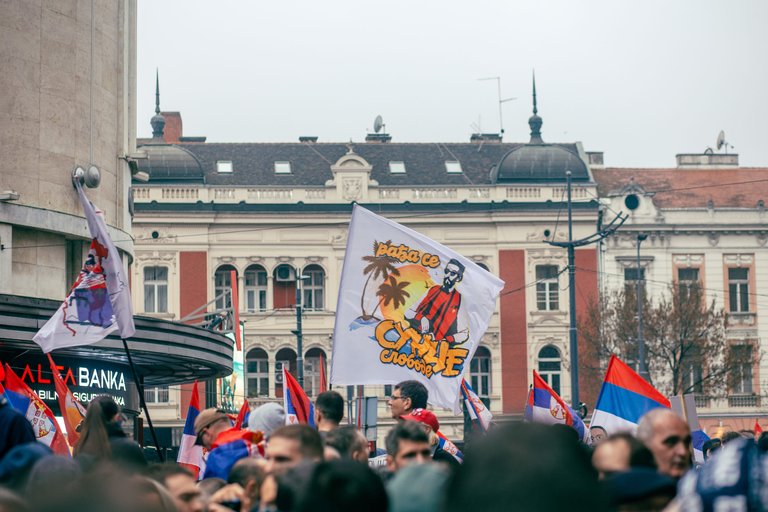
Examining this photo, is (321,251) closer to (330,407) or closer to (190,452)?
(190,452)

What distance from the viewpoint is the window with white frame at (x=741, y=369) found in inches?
2201

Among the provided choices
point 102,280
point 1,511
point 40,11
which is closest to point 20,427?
point 1,511

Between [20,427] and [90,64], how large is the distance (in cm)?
1729

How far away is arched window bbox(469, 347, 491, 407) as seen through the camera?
58625mm

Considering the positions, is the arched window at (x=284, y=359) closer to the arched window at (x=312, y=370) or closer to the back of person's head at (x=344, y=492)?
the arched window at (x=312, y=370)

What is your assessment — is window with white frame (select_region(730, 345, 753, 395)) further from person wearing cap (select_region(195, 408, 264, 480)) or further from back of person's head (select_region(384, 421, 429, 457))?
back of person's head (select_region(384, 421, 429, 457))

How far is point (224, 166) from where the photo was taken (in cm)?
6091

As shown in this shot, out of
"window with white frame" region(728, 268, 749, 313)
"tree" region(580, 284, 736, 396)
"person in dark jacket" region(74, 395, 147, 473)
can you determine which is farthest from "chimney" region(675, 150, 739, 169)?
"person in dark jacket" region(74, 395, 147, 473)

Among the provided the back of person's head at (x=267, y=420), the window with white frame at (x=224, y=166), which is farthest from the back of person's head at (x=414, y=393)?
the window with white frame at (x=224, y=166)

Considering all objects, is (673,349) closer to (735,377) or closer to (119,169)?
(735,377)

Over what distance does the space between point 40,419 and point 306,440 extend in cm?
922

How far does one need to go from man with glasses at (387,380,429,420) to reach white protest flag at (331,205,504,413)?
262 cm

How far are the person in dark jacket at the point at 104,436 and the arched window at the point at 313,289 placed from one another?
164ft

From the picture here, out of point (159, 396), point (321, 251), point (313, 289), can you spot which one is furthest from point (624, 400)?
point (313, 289)
